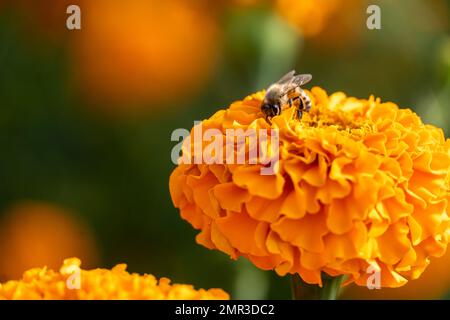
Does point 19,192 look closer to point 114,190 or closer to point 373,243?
point 114,190

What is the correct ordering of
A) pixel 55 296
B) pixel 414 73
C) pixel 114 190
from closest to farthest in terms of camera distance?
1. pixel 55 296
2. pixel 114 190
3. pixel 414 73

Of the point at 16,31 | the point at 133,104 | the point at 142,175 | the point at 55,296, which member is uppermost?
the point at 16,31

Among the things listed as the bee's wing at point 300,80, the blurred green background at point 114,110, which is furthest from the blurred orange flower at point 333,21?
the bee's wing at point 300,80

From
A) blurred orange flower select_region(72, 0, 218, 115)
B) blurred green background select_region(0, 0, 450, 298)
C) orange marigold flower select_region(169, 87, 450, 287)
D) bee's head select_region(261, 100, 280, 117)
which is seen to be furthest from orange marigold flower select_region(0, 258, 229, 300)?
blurred orange flower select_region(72, 0, 218, 115)

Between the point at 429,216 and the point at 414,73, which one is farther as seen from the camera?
the point at 414,73

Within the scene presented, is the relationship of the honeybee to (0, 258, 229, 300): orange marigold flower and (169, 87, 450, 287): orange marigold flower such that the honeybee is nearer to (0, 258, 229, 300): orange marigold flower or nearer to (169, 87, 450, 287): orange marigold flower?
(169, 87, 450, 287): orange marigold flower

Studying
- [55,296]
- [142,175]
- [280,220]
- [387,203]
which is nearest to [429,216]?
[387,203]

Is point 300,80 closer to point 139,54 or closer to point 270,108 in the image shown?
point 270,108
